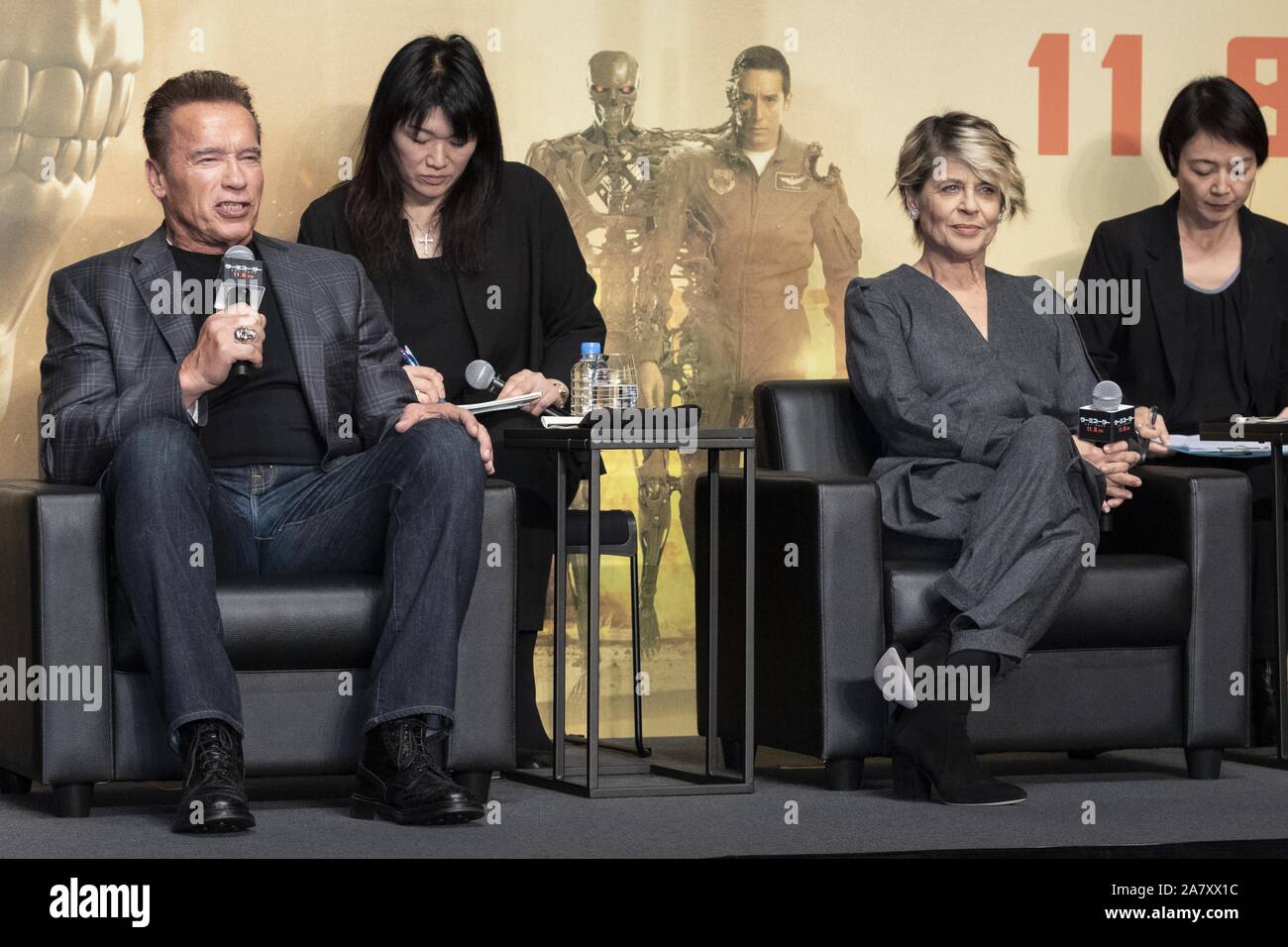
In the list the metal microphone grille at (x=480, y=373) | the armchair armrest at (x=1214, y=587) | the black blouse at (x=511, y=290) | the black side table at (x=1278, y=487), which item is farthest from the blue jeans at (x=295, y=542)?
the black side table at (x=1278, y=487)

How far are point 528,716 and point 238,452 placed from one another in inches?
37.8

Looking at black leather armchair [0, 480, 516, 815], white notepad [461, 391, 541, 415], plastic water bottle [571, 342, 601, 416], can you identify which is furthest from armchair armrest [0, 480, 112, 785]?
plastic water bottle [571, 342, 601, 416]

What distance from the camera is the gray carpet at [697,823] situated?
2955 mm

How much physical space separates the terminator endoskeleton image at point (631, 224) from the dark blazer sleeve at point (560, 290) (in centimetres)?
51

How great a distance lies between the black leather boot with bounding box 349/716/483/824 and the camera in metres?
3.08

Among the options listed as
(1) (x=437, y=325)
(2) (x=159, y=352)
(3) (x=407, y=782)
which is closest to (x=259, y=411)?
(2) (x=159, y=352)

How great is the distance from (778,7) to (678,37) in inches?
11.0

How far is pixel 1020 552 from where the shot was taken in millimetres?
3496

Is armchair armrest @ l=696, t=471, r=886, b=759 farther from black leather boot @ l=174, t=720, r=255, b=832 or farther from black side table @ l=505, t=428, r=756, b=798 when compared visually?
black leather boot @ l=174, t=720, r=255, b=832

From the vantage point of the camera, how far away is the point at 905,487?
371 cm

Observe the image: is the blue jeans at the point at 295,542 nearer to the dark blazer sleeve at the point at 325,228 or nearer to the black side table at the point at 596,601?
the black side table at the point at 596,601

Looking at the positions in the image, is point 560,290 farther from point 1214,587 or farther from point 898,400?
point 1214,587

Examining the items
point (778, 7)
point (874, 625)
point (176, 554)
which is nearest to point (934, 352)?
point (874, 625)
